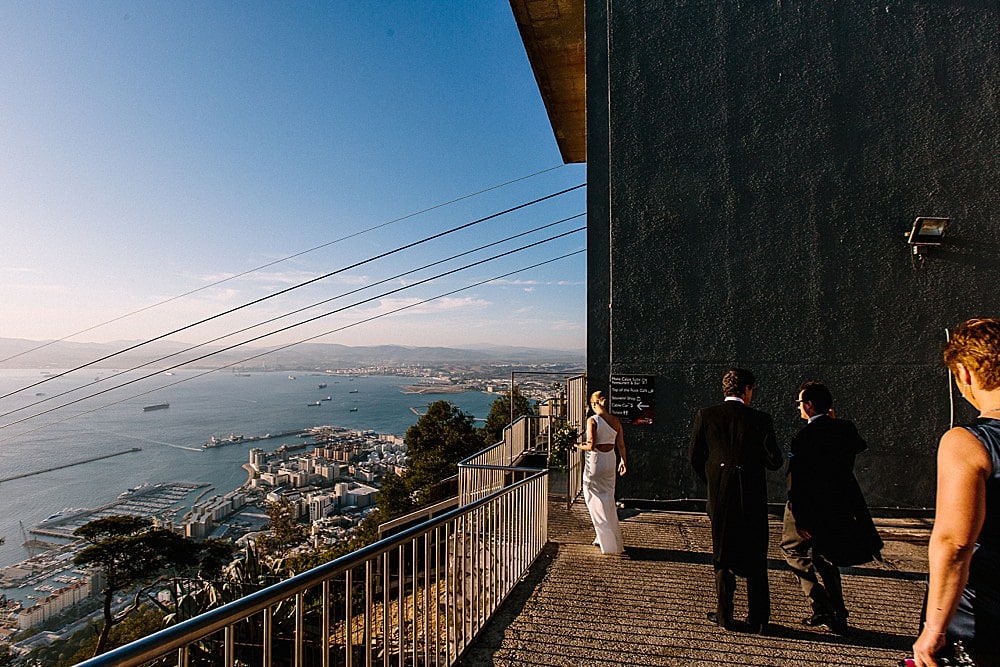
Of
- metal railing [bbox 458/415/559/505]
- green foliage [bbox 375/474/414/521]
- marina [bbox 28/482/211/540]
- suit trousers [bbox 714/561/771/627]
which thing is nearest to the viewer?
suit trousers [bbox 714/561/771/627]

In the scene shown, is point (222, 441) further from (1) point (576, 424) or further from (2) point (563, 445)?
(2) point (563, 445)

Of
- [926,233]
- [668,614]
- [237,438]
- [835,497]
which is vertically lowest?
[237,438]

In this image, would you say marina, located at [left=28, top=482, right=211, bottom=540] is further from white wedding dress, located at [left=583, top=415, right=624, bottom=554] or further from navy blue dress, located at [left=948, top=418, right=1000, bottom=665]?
navy blue dress, located at [left=948, top=418, right=1000, bottom=665]

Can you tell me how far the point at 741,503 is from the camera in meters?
3.67

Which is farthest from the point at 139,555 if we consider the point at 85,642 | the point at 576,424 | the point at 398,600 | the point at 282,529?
the point at 398,600

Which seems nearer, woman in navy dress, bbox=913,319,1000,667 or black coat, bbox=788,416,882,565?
woman in navy dress, bbox=913,319,1000,667

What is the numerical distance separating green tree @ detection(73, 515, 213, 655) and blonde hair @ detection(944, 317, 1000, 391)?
15.0 m

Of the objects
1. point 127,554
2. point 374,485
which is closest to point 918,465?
point 127,554

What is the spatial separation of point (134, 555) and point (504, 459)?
1035cm

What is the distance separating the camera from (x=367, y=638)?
90.7 inches

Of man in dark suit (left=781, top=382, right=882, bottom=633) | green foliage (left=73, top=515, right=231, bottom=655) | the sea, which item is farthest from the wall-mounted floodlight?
the sea

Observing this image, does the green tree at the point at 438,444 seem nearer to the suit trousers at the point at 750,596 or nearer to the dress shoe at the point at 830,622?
the suit trousers at the point at 750,596

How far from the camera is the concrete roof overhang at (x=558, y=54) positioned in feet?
26.8

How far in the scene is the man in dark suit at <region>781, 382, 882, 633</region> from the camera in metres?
3.53
